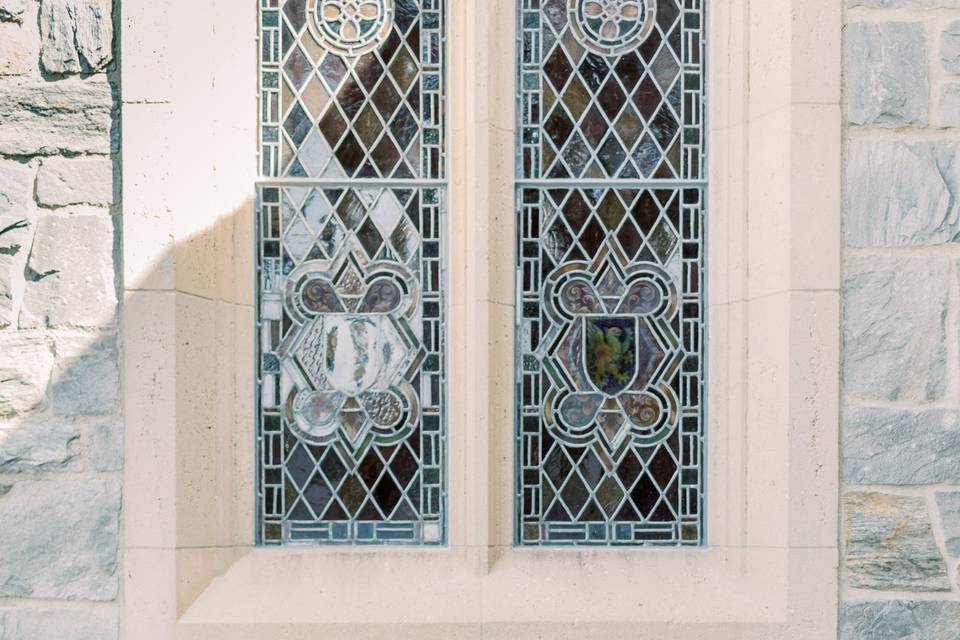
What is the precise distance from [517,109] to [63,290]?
4.88 feet

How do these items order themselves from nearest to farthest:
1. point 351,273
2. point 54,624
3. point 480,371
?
point 54,624
point 480,371
point 351,273

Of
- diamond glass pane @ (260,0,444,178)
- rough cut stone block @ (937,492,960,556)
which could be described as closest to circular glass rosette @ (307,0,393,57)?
diamond glass pane @ (260,0,444,178)

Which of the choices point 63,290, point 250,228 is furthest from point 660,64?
point 63,290

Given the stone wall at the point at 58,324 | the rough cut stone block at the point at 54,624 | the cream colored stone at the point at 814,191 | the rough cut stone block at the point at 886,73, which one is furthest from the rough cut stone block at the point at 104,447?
the rough cut stone block at the point at 886,73

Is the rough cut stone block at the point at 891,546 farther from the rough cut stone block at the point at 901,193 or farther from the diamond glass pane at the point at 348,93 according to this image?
the diamond glass pane at the point at 348,93

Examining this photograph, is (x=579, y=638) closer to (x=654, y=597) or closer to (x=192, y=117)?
(x=654, y=597)

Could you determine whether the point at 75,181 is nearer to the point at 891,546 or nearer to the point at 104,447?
the point at 104,447

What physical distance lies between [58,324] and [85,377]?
172 millimetres

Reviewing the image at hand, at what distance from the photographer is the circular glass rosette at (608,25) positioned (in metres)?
3.38

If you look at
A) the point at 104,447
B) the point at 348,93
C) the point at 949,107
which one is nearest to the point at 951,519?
the point at 949,107

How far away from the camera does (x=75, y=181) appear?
10.0 ft

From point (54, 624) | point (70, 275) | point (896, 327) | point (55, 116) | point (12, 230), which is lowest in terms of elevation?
point (54, 624)

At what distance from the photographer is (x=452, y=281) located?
331cm

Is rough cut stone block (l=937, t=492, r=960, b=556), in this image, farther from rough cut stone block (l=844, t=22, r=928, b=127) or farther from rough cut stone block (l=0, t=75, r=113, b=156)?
rough cut stone block (l=0, t=75, r=113, b=156)
